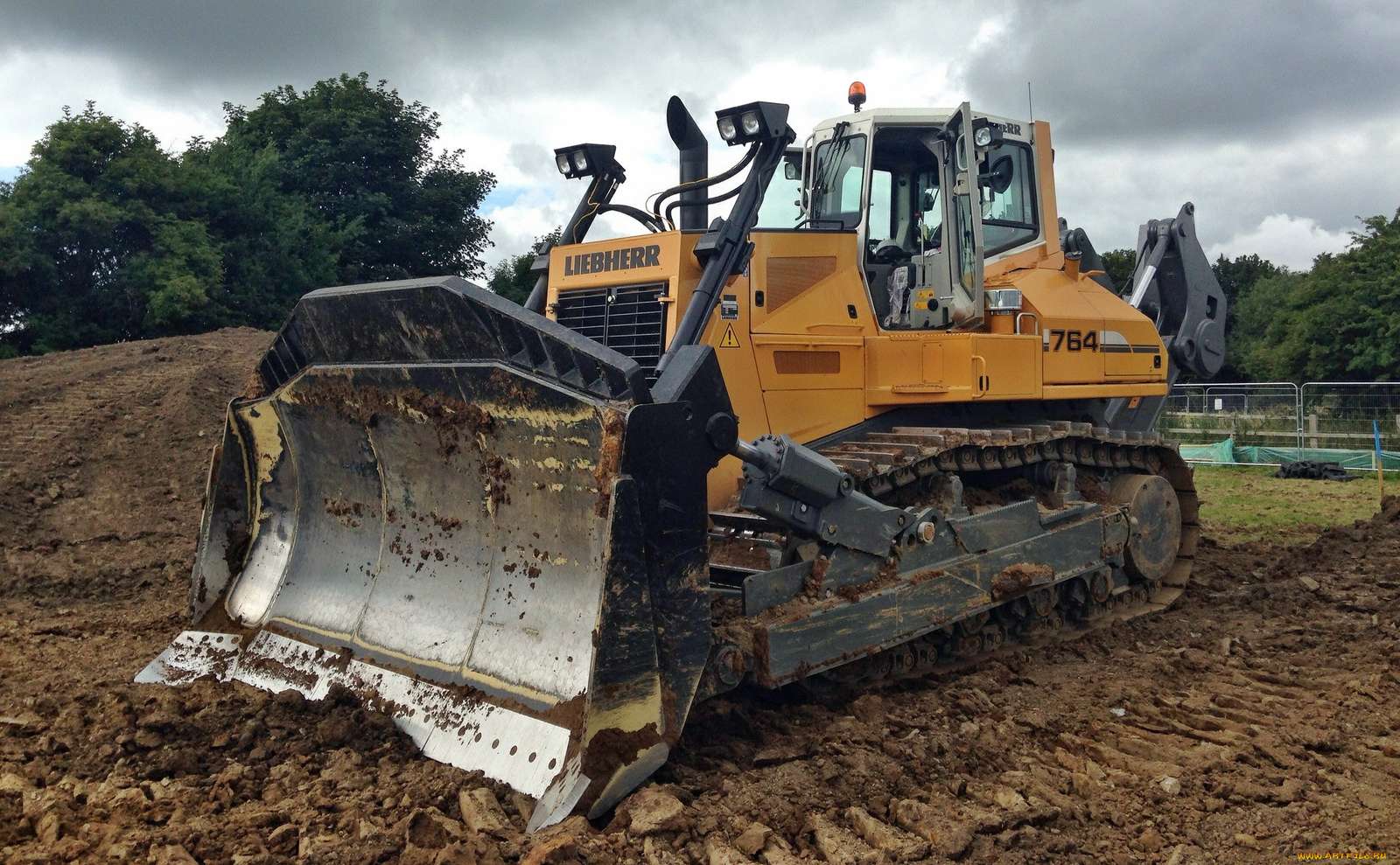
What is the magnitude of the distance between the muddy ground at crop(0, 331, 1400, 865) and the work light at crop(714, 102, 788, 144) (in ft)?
9.20

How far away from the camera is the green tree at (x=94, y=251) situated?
19.6 metres

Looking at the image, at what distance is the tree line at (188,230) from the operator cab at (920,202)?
1625 centimetres

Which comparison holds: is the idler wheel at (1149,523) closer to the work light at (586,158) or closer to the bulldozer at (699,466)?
the bulldozer at (699,466)

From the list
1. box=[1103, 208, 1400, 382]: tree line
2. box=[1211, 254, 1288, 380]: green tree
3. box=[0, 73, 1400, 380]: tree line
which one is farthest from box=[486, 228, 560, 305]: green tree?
box=[1211, 254, 1288, 380]: green tree

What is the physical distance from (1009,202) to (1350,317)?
90.5 feet

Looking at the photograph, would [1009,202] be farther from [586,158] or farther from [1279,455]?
[1279,455]

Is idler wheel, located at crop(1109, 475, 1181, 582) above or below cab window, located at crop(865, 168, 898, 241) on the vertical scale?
below

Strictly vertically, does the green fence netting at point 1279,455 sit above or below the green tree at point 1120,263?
below

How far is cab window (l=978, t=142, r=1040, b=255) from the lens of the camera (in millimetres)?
7057

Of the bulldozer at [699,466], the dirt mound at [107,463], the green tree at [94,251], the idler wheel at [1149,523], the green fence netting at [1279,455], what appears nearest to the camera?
the bulldozer at [699,466]

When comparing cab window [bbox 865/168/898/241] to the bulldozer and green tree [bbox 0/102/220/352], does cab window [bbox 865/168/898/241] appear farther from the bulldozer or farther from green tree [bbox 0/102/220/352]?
green tree [bbox 0/102/220/352]

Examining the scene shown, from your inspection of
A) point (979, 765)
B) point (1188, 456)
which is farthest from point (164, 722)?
point (1188, 456)

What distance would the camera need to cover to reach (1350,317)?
98.5 ft

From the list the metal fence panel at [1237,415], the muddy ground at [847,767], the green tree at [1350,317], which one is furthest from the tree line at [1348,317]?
the muddy ground at [847,767]
